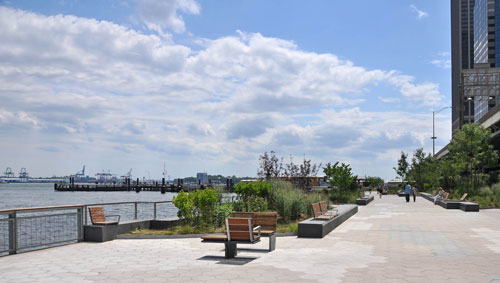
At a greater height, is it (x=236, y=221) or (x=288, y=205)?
(x=236, y=221)

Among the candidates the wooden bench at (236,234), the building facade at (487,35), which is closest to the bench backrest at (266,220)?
the wooden bench at (236,234)

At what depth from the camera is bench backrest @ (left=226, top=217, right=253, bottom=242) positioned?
1051 cm

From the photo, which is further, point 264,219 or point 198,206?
point 198,206

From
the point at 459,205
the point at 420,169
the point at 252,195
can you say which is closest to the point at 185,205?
the point at 252,195

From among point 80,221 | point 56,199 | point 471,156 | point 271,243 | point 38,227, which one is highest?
point 471,156

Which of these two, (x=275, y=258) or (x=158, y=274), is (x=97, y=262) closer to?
(x=158, y=274)

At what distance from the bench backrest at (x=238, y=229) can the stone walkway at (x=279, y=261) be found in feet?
1.61

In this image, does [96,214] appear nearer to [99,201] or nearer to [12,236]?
[12,236]

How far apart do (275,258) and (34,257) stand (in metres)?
5.59

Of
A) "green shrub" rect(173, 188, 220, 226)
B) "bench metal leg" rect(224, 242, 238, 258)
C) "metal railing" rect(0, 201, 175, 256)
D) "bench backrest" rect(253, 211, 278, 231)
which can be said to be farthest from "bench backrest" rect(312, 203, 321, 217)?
"metal railing" rect(0, 201, 175, 256)

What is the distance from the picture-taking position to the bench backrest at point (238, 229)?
1051cm

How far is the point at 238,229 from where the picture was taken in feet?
34.7

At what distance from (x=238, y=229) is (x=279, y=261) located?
3.69 feet

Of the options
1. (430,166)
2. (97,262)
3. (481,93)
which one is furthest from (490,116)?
(97,262)
